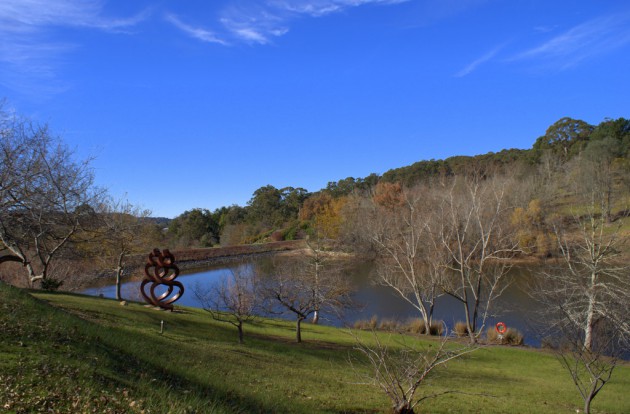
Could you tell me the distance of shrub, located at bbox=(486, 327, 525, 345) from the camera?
1961 cm

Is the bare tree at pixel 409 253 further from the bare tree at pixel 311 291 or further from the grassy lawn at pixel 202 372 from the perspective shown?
the grassy lawn at pixel 202 372

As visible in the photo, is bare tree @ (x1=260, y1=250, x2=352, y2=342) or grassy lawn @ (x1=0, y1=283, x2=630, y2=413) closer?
grassy lawn @ (x1=0, y1=283, x2=630, y2=413)

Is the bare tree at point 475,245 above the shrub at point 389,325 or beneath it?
above

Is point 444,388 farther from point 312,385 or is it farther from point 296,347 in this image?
point 296,347

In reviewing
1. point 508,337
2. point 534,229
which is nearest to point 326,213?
point 534,229

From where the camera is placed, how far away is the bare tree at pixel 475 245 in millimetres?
20547

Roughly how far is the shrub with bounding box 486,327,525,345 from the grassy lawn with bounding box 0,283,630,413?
1794mm

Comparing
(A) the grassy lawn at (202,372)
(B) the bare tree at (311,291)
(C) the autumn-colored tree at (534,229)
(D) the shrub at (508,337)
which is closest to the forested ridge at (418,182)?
(C) the autumn-colored tree at (534,229)

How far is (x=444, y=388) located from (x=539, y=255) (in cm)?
3116

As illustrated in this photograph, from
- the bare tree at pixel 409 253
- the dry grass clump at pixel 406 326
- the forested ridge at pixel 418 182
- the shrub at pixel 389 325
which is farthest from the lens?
the forested ridge at pixel 418 182

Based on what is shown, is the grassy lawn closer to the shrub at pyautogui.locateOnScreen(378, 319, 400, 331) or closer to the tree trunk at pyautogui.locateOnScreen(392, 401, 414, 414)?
the tree trunk at pyautogui.locateOnScreen(392, 401, 414, 414)

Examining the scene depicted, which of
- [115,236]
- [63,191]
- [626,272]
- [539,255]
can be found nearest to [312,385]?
[63,191]

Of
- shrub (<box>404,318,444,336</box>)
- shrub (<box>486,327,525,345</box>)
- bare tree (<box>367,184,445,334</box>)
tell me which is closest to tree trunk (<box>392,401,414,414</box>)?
shrub (<box>486,327,525,345</box>)

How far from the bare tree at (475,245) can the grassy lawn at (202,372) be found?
3.14 meters
